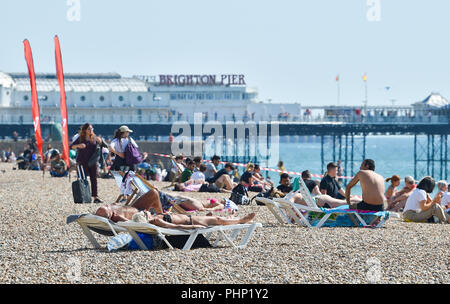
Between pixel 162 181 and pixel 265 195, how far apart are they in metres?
8.30

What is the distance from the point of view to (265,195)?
44.1 ft

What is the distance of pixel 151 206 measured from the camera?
9625 millimetres

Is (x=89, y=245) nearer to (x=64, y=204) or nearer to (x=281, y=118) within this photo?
(x=64, y=204)

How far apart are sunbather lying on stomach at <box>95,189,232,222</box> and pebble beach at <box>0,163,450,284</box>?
36 cm

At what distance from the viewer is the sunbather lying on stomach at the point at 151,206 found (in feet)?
27.6

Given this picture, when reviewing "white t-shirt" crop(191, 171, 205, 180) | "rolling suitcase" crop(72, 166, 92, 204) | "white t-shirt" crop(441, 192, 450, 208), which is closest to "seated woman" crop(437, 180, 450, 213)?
"white t-shirt" crop(441, 192, 450, 208)

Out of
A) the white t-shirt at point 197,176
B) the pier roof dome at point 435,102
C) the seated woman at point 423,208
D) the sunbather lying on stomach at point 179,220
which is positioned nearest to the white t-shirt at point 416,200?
the seated woman at point 423,208

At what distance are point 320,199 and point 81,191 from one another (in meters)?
3.68

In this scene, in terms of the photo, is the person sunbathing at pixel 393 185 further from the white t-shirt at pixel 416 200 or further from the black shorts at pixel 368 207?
the black shorts at pixel 368 207

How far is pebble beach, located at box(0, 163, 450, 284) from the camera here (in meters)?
6.86

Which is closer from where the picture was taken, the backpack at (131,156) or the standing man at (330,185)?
the standing man at (330,185)

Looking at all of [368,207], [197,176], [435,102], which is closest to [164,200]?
[368,207]

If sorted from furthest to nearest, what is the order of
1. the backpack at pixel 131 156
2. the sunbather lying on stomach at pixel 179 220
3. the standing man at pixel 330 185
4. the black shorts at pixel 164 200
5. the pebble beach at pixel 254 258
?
1. the backpack at pixel 131 156
2. the standing man at pixel 330 185
3. the black shorts at pixel 164 200
4. the sunbather lying on stomach at pixel 179 220
5. the pebble beach at pixel 254 258

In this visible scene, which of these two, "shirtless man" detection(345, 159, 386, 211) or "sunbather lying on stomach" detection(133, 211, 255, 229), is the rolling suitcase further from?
"sunbather lying on stomach" detection(133, 211, 255, 229)
